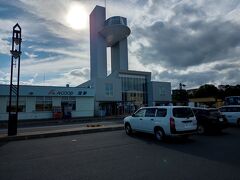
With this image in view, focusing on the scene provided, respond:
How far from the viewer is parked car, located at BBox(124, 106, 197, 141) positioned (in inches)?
364

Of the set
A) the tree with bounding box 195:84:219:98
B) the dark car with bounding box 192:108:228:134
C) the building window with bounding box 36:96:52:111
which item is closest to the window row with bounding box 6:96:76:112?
the building window with bounding box 36:96:52:111

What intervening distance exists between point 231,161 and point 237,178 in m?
1.53

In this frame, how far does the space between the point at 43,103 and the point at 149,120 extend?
2387cm

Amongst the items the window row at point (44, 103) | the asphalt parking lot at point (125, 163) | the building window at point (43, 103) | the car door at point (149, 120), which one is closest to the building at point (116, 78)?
the window row at point (44, 103)

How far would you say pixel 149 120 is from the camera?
10.5m

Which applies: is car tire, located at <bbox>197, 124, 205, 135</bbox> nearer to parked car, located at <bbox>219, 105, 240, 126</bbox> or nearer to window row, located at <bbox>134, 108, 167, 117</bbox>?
window row, located at <bbox>134, 108, 167, 117</bbox>

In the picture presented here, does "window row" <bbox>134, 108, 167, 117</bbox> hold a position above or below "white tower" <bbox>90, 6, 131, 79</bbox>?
below

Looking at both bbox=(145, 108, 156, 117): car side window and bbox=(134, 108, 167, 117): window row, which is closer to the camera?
bbox=(134, 108, 167, 117): window row

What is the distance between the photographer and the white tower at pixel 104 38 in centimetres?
4659

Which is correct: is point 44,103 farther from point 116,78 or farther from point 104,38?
point 104,38

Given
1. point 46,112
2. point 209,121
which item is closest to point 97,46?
point 46,112

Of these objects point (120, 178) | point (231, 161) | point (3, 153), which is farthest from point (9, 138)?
point (231, 161)

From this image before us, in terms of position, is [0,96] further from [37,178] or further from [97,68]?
[37,178]

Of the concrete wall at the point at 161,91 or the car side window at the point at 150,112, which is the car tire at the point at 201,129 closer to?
the car side window at the point at 150,112
